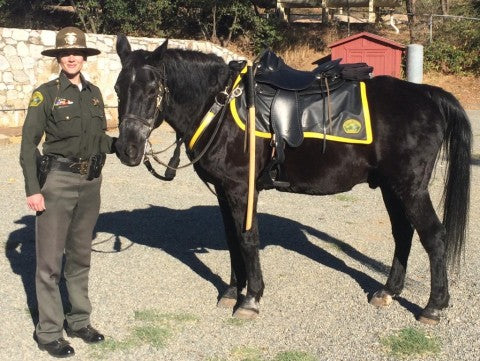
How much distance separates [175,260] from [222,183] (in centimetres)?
169

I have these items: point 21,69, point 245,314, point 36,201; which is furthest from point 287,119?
point 21,69

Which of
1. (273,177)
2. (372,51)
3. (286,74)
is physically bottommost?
(372,51)

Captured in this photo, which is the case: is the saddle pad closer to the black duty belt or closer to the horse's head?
the horse's head

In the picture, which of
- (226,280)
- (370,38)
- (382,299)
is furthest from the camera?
(370,38)

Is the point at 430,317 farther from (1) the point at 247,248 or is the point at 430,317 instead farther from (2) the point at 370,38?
(2) the point at 370,38

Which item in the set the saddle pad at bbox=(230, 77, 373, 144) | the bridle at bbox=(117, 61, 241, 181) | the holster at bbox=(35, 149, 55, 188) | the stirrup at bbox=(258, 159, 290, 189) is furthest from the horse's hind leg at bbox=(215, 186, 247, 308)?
the holster at bbox=(35, 149, 55, 188)

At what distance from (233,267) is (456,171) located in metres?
1.92

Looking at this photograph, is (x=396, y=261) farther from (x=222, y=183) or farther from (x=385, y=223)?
(x=385, y=223)

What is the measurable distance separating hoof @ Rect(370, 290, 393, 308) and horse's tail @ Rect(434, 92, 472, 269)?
0.55 meters

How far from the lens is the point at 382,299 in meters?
4.98

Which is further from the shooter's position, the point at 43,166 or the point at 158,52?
Answer: the point at 158,52

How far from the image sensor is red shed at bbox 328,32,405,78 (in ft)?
→ 70.1

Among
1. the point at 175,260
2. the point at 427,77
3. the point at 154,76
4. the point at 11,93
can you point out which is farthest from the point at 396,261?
the point at 427,77

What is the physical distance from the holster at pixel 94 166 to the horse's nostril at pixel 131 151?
201 mm
